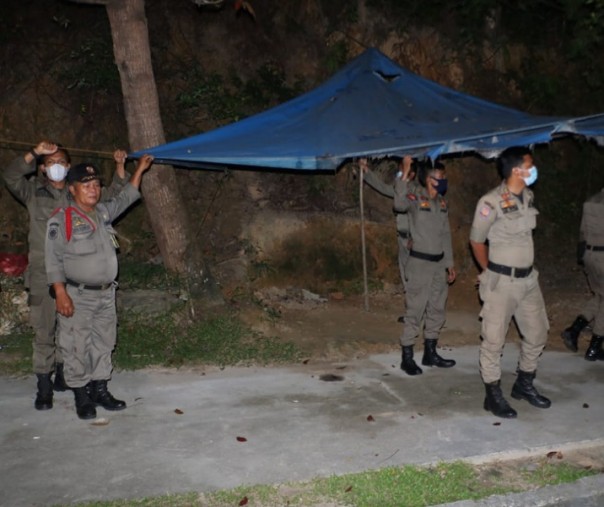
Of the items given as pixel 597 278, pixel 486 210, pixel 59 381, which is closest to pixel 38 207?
pixel 59 381

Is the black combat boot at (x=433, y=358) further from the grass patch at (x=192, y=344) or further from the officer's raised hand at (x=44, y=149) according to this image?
the officer's raised hand at (x=44, y=149)

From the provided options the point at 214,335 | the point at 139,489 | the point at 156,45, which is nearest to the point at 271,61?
Result: the point at 156,45

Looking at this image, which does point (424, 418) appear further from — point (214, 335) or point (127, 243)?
point (127, 243)

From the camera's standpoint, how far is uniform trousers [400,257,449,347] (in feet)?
19.3

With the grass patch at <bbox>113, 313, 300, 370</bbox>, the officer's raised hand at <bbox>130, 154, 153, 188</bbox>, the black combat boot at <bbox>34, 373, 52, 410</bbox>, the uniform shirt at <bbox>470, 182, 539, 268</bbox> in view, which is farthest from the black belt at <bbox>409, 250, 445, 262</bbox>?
the black combat boot at <bbox>34, 373, 52, 410</bbox>

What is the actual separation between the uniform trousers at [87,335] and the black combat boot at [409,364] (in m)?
2.62

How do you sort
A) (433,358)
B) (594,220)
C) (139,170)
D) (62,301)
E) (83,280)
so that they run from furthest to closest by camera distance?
(594,220) < (433,358) < (139,170) < (83,280) < (62,301)

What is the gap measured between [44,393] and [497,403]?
350 cm

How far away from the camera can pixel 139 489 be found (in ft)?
12.3

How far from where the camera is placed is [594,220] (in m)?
6.18

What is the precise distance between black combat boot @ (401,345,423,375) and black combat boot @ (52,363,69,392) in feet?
9.69

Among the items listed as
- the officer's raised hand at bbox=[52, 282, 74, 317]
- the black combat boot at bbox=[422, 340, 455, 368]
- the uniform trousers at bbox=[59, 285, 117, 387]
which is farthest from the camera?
the black combat boot at bbox=[422, 340, 455, 368]

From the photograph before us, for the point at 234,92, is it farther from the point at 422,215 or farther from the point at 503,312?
the point at 503,312

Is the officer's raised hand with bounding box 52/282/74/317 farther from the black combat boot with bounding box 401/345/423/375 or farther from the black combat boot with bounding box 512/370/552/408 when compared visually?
the black combat boot with bounding box 512/370/552/408
